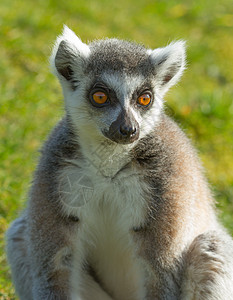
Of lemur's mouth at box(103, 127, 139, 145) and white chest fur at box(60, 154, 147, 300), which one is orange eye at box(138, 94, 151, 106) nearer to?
lemur's mouth at box(103, 127, 139, 145)

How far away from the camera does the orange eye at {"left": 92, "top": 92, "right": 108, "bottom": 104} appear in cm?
408

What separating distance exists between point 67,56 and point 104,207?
1314 millimetres

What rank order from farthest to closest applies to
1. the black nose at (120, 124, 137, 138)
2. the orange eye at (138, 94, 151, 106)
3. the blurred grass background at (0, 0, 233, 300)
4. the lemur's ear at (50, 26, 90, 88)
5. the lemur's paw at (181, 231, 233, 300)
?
1. the blurred grass background at (0, 0, 233, 300)
2. the lemur's ear at (50, 26, 90, 88)
3. the orange eye at (138, 94, 151, 106)
4. the lemur's paw at (181, 231, 233, 300)
5. the black nose at (120, 124, 137, 138)

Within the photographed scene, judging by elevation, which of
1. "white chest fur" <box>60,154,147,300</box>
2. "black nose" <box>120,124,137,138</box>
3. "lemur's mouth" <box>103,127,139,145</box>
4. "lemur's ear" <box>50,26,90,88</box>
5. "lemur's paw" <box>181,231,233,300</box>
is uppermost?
"lemur's ear" <box>50,26,90,88</box>

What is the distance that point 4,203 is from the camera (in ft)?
19.8

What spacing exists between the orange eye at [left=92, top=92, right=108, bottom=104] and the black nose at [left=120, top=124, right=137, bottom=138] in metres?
0.36

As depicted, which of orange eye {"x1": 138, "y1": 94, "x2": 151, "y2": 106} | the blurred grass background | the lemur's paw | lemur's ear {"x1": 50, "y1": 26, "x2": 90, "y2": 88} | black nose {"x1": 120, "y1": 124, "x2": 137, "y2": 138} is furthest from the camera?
the blurred grass background

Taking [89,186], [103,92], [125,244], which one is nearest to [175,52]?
[103,92]

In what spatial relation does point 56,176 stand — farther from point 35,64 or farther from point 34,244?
point 35,64

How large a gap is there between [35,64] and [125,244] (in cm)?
469

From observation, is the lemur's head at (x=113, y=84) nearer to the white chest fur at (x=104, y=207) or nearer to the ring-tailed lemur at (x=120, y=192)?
the ring-tailed lemur at (x=120, y=192)

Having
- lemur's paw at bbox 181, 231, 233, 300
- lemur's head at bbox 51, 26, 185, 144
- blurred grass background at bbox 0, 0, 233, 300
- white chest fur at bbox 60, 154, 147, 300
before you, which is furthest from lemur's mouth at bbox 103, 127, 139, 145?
blurred grass background at bbox 0, 0, 233, 300

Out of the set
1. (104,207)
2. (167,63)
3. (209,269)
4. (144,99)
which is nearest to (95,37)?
(167,63)

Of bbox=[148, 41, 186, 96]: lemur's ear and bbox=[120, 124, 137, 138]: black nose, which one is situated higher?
bbox=[148, 41, 186, 96]: lemur's ear
